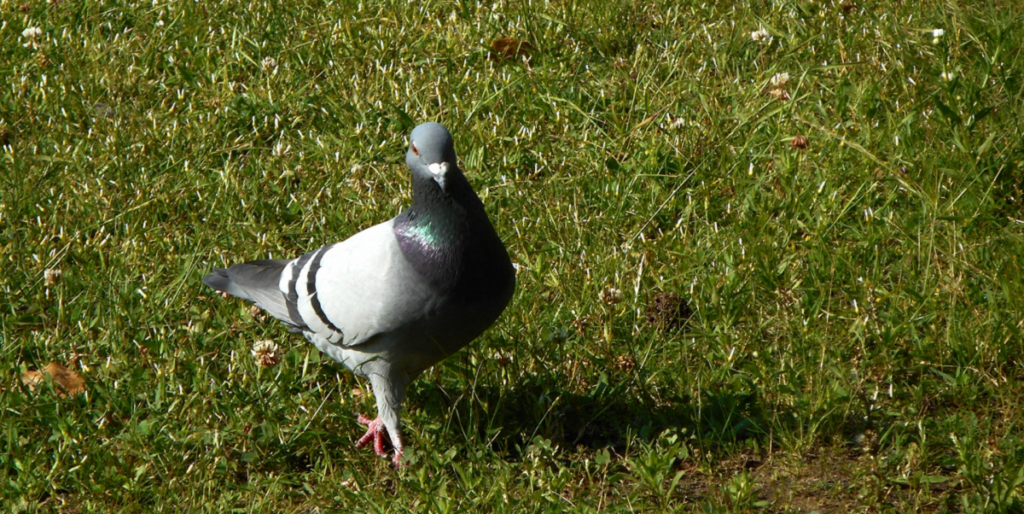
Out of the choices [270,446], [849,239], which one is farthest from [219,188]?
[849,239]

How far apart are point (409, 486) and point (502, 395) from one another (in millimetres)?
476

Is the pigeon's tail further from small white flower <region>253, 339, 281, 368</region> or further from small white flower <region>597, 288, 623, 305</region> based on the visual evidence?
small white flower <region>597, 288, 623, 305</region>

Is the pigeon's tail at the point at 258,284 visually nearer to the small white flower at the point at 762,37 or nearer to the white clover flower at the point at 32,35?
the white clover flower at the point at 32,35

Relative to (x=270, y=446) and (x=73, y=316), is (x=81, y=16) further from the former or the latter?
(x=270, y=446)

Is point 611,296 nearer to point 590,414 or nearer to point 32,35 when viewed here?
point 590,414

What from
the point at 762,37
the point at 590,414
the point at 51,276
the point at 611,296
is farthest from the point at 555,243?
the point at 51,276

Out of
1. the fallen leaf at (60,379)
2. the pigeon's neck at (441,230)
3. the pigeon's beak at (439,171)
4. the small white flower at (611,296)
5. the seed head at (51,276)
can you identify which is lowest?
the fallen leaf at (60,379)

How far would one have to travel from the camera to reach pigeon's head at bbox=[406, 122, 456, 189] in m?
2.85

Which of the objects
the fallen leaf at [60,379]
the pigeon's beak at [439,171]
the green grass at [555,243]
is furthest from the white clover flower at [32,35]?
the pigeon's beak at [439,171]

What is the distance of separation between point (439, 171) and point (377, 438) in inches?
38.1

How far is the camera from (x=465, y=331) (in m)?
2.92

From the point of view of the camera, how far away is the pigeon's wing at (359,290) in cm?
288

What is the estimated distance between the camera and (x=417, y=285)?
2.87 metres

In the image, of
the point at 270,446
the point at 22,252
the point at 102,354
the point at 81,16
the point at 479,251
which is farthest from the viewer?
the point at 81,16
